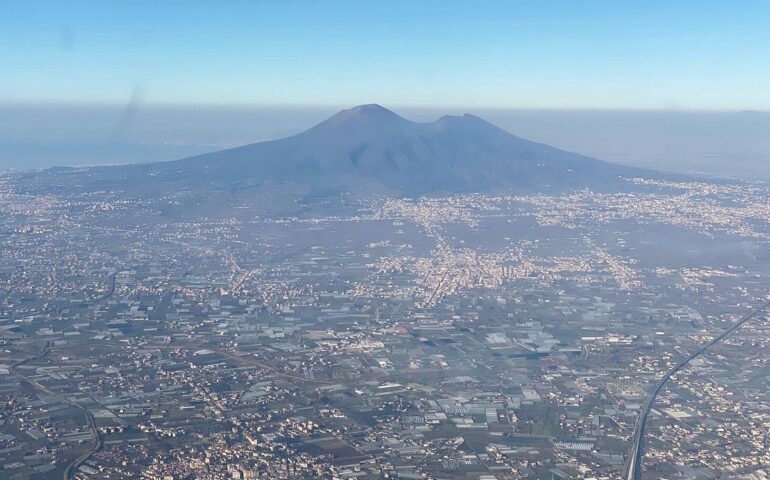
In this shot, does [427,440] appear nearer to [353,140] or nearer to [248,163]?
[248,163]

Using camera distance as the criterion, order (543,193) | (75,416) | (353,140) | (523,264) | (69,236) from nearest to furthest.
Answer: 1. (75,416)
2. (523,264)
3. (69,236)
4. (543,193)
5. (353,140)

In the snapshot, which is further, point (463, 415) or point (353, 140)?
point (353, 140)

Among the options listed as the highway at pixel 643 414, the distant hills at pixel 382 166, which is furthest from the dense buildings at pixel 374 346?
the distant hills at pixel 382 166

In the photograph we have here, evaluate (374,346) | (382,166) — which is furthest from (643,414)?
(382,166)

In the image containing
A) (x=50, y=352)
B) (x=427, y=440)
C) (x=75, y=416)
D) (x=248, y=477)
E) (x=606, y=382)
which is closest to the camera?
(x=248, y=477)

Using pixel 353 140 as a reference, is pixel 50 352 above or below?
below

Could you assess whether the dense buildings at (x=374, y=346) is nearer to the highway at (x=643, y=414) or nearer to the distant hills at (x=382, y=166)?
the highway at (x=643, y=414)

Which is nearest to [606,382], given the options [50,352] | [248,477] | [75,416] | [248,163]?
[248,477]
